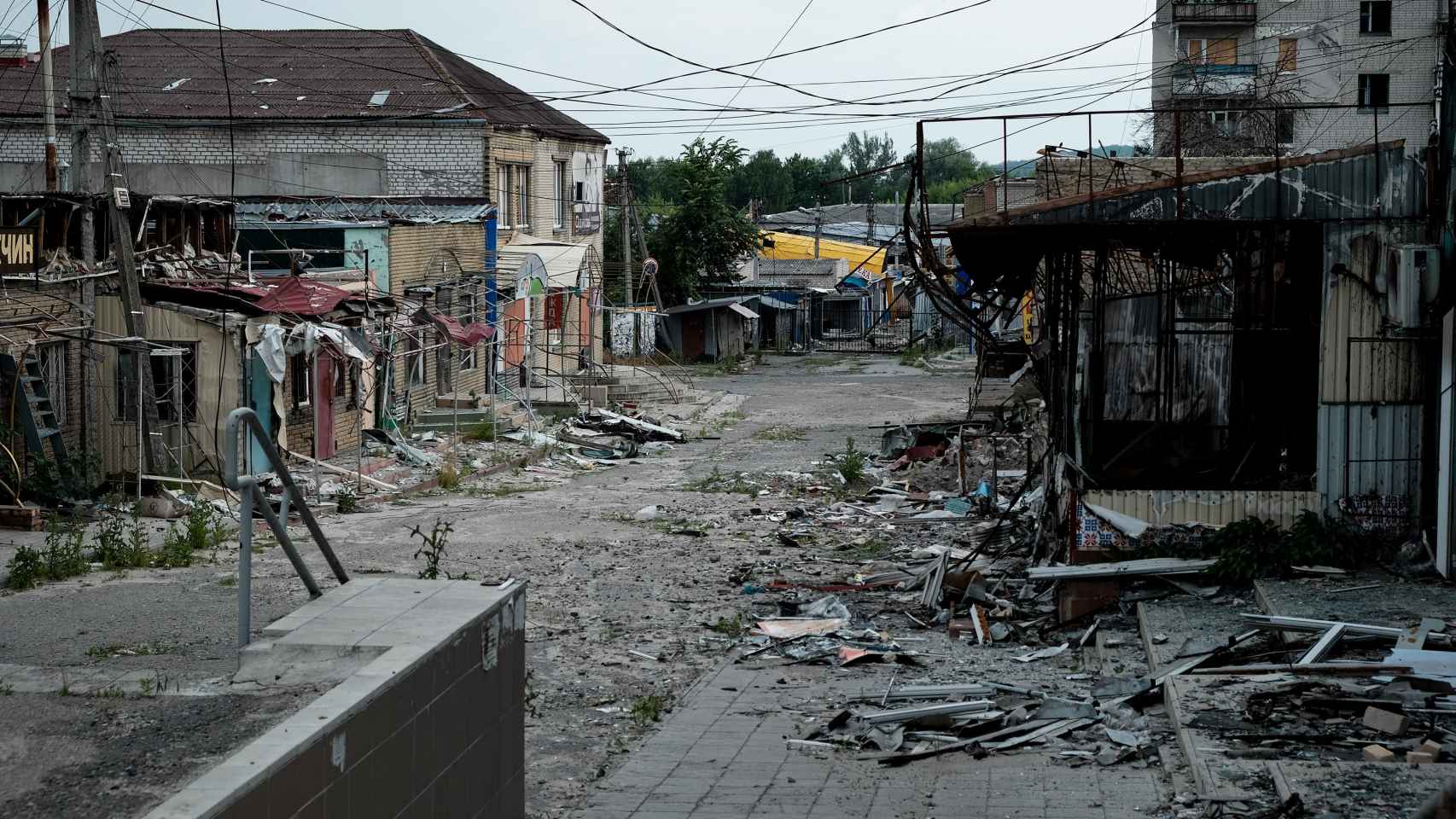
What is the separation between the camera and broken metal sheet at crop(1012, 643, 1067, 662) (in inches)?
430

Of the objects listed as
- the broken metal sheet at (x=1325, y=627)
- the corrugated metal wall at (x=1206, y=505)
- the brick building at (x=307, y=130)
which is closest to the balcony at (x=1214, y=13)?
the brick building at (x=307, y=130)

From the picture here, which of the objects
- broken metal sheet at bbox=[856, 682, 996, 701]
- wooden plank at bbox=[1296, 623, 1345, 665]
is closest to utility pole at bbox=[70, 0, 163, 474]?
broken metal sheet at bbox=[856, 682, 996, 701]

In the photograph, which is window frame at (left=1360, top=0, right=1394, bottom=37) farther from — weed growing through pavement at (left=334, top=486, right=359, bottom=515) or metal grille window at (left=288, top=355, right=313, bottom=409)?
weed growing through pavement at (left=334, top=486, right=359, bottom=515)

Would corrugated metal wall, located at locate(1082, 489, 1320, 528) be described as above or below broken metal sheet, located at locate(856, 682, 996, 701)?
above

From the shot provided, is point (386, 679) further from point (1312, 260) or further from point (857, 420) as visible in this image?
point (857, 420)

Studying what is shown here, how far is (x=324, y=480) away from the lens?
2052cm

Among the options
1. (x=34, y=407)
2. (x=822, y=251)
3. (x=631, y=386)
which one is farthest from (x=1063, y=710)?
(x=822, y=251)

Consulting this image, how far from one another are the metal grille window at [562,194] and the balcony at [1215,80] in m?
20.5

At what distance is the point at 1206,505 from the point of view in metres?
12.1

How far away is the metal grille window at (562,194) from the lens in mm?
38781

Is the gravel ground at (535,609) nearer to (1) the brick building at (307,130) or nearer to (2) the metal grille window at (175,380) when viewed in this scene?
(2) the metal grille window at (175,380)

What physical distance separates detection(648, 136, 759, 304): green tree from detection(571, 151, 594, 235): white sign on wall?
754cm

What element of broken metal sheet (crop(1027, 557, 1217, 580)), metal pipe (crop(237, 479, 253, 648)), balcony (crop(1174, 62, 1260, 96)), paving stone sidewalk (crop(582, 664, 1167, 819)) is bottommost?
paving stone sidewalk (crop(582, 664, 1167, 819))

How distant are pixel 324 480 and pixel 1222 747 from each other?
1590 cm
